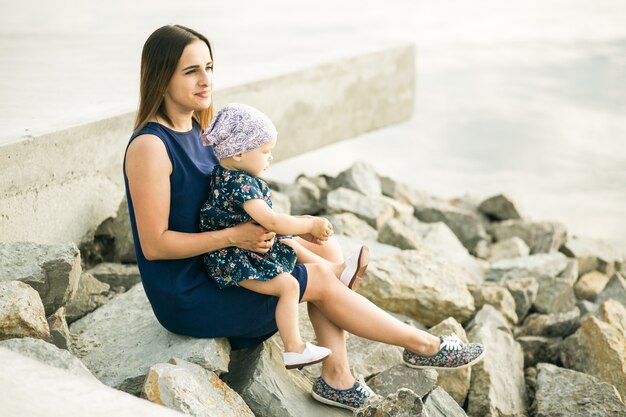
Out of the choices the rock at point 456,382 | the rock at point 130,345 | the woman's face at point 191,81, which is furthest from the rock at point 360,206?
the woman's face at point 191,81

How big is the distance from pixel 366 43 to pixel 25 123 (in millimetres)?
3229

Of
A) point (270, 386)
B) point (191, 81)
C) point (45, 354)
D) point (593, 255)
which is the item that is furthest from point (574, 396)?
point (593, 255)

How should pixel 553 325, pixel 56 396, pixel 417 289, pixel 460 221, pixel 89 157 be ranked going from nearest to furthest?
pixel 56 396 → pixel 417 289 → pixel 89 157 → pixel 553 325 → pixel 460 221

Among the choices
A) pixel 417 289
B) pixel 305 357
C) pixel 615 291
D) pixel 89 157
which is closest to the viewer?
pixel 305 357

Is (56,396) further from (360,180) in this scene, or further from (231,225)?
(360,180)

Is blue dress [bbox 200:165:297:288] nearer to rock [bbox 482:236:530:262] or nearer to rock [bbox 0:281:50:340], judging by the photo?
rock [bbox 0:281:50:340]

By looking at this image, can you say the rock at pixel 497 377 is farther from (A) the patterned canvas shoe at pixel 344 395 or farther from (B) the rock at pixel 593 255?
(B) the rock at pixel 593 255

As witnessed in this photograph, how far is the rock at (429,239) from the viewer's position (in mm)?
4472

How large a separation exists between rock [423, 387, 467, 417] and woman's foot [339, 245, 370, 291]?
486 millimetres

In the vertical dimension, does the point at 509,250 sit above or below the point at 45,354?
below

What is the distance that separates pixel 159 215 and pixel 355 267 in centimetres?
66

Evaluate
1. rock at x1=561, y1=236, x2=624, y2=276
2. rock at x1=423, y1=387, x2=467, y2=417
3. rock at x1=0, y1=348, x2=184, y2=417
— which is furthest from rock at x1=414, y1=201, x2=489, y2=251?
rock at x1=0, y1=348, x2=184, y2=417

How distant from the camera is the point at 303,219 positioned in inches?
108

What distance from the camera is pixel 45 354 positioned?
2418 millimetres
